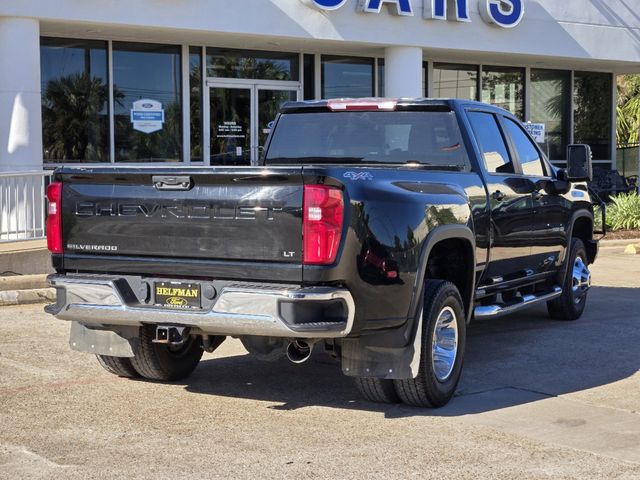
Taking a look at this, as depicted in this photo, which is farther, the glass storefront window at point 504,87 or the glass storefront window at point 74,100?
the glass storefront window at point 504,87

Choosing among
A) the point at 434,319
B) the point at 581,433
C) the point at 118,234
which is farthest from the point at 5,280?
the point at 581,433

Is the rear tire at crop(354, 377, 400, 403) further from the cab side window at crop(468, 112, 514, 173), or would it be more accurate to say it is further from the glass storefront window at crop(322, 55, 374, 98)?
the glass storefront window at crop(322, 55, 374, 98)

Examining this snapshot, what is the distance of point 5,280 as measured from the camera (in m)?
11.2

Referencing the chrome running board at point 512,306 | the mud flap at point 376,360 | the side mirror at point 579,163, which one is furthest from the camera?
the side mirror at point 579,163

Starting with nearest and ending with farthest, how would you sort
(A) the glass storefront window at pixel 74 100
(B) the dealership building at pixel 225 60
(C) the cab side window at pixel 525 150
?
(C) the cab side window at pixel 525 150
(B) the dealership building at pixel 225 60
(A) the glass storefront window at pixel 74 100

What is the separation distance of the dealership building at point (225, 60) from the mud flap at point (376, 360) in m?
7.72

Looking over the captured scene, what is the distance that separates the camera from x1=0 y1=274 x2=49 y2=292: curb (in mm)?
11219

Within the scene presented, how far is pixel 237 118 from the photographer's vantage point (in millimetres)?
18406

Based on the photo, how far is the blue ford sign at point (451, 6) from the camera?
17109 mm

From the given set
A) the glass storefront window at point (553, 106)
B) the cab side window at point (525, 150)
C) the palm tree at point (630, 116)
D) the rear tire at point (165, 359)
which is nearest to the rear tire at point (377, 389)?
the rear tire at point (165, 359)

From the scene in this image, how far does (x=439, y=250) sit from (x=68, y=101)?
10.9 meters

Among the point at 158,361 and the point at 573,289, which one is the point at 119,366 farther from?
the point at 573,289

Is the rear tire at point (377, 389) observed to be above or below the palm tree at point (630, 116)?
below

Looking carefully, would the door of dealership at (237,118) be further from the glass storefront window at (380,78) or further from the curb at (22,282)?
the curb at (22,282)
